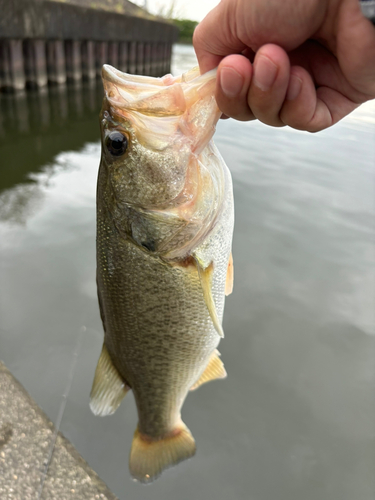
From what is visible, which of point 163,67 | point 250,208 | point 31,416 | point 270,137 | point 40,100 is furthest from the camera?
point 163,67

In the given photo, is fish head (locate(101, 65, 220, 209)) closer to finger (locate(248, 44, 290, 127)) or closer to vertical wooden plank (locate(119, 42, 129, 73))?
finger (locate(248, 44, 290, 127))

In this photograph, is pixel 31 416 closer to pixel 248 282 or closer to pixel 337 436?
pixel 337 436

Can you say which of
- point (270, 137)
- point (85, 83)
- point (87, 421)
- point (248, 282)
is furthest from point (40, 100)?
point (87, 421)

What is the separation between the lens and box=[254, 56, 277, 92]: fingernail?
Answer: 1011mm

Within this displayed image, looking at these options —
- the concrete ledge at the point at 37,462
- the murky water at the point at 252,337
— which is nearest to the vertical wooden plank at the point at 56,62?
the murky water at the point at 252,337

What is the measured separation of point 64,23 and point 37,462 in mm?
11871

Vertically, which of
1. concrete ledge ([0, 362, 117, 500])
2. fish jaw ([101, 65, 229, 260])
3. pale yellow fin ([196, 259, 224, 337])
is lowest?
concrete ledge ([0, 362, 117, 500])

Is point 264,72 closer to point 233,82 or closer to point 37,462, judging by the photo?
point 233,82

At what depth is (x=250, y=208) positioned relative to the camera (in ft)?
18.0

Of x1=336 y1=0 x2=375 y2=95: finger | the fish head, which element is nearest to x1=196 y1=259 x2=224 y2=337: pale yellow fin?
the fish head

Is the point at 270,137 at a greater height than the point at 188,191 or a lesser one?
lesser

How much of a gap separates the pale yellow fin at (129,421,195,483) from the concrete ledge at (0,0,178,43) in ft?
32.4

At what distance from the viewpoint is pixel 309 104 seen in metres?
1.23

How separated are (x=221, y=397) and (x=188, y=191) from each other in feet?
7.00
